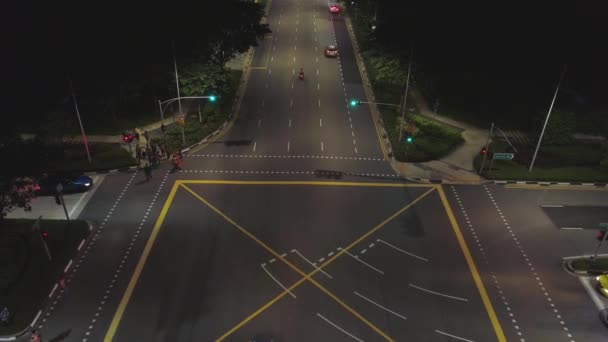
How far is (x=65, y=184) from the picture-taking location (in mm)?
37125

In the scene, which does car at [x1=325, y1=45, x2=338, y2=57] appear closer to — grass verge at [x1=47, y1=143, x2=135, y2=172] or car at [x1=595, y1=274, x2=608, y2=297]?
grass verge at [x1=47, y1=143, x2=135, y2=172]

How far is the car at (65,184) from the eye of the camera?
36.7 meters

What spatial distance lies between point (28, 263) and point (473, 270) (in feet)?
99.3

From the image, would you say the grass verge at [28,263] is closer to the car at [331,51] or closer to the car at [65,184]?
the car at [65,184]

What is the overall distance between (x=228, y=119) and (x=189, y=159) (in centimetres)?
934

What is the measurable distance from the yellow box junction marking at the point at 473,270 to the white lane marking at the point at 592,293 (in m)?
6.79

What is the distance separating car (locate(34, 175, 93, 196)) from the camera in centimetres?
3672

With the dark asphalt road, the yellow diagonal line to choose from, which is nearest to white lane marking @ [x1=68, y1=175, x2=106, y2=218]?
the dark asphalt road

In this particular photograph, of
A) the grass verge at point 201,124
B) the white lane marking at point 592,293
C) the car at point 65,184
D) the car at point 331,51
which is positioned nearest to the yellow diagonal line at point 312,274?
the grass verge at point 201,124

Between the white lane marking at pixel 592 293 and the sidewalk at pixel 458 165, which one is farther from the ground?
the sidewalk at pixel 458 165

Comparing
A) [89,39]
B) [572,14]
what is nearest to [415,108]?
[572,14]

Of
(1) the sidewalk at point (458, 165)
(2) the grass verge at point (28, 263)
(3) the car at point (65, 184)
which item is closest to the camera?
(2) the grass verge at point (28, 263)

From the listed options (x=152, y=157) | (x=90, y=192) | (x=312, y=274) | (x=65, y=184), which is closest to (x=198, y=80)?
(x=152, y=157)

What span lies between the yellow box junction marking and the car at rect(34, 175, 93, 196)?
30.0 m
